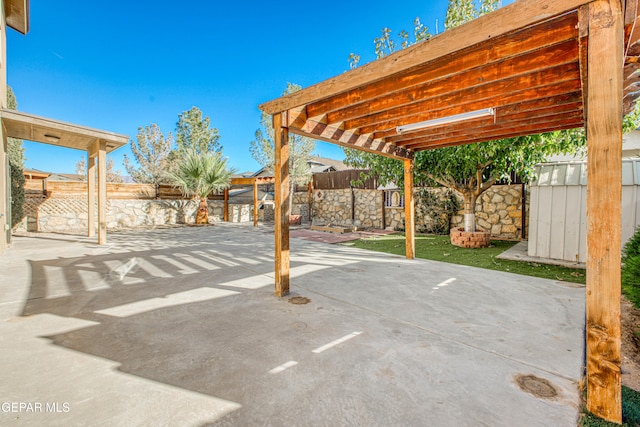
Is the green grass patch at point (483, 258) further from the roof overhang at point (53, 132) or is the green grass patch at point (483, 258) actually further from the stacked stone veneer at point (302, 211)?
the roof overhang at point (53, 132)

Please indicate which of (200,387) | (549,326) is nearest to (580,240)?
(549,326)

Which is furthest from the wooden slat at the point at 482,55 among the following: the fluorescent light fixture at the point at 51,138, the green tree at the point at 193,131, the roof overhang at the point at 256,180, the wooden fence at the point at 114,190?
the green tree at the point at 193,131

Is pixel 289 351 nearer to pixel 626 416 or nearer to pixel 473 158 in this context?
pixel 626 416

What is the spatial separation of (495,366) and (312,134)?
10.0ft

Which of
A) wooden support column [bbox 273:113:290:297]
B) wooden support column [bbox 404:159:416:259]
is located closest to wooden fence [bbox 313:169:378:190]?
wooden support column [bbox 404:159:416:259]

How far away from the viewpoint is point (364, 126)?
3.98 m

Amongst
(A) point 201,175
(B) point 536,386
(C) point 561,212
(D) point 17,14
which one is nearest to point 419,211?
(C) point 561,212

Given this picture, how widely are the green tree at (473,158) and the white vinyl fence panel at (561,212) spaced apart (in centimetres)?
46

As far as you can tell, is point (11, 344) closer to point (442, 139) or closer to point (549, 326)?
point (549, 326)

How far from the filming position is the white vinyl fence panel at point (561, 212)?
188 inches

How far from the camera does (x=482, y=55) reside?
2238mm

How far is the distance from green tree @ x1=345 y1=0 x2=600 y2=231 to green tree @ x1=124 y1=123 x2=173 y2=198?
70.2 feet

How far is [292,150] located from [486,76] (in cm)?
1208

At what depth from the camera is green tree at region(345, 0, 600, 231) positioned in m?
5.31
